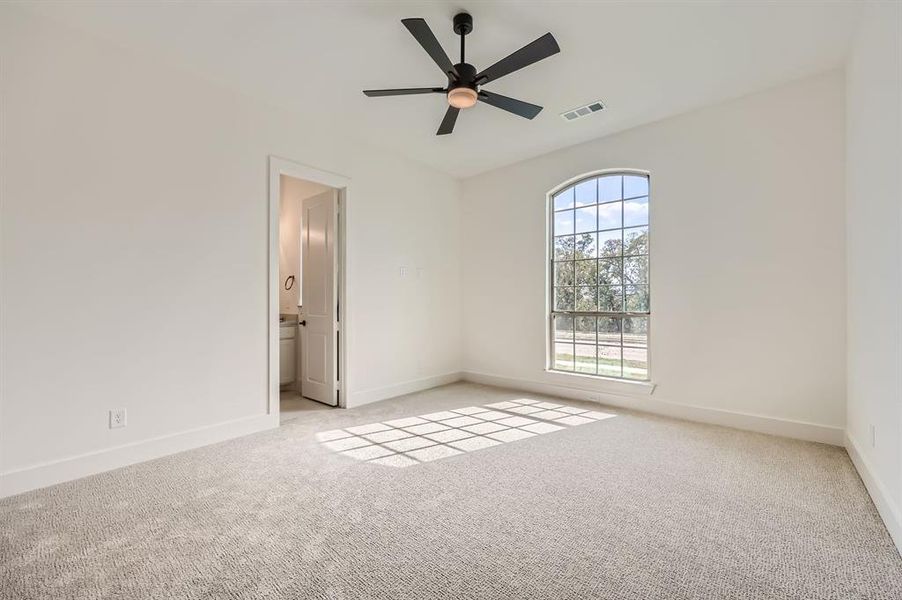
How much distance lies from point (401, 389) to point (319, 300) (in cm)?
146

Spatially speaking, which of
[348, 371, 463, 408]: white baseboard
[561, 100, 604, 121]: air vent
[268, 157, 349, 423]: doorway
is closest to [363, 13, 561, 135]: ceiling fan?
[561, 100, 604, 121]: air vent

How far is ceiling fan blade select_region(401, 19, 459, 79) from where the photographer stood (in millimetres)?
2215

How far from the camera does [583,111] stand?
379cm

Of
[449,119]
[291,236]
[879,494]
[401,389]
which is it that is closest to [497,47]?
[449,119]

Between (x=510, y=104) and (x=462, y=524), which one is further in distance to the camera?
(x=510, y=104)

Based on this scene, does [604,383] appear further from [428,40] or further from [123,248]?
[123,248]

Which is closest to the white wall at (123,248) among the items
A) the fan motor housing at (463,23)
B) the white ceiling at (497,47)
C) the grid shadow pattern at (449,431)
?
the white ceiling at (497,47)

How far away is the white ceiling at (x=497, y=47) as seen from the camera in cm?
249

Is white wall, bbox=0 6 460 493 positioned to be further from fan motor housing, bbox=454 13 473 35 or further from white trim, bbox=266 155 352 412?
fan motor housing, bbox=454 13 473 35

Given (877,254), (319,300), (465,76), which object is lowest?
(319,300)

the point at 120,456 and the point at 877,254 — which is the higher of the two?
the point at 877,254

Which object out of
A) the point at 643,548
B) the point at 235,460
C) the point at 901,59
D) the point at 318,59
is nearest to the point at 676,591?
the point at 643,548

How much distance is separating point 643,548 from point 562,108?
3498mm

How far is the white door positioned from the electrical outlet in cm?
186
